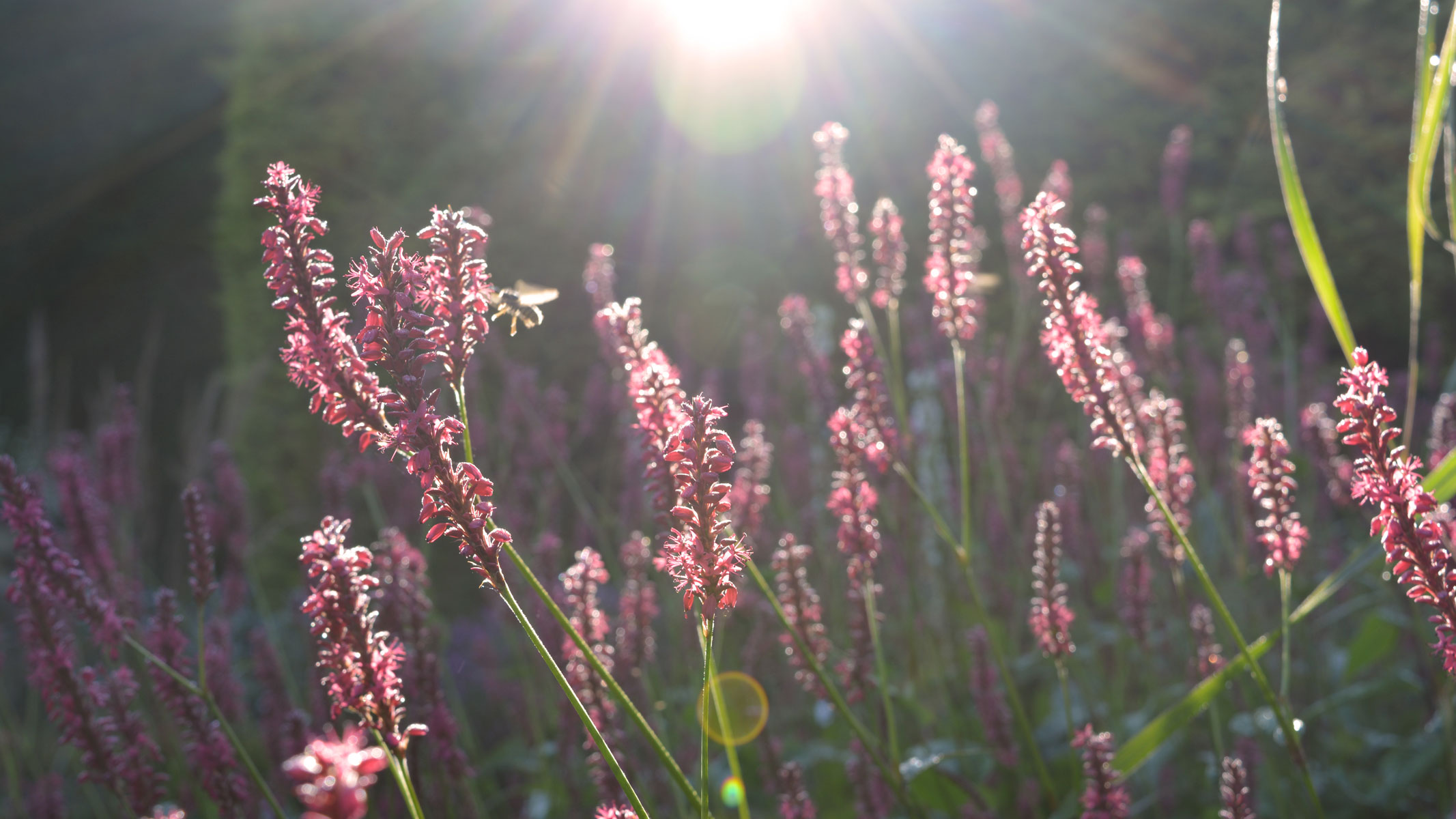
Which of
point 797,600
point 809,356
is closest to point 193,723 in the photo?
point 797,600

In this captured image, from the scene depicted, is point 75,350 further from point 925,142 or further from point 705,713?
point 705,713

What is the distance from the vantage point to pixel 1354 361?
1038mm

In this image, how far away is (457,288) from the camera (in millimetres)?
1133

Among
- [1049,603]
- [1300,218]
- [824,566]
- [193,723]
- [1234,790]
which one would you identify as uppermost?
[824,566]

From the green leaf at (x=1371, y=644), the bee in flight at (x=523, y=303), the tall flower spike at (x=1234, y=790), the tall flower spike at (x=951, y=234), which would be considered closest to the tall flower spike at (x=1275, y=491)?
the tall flower spike at (x=1234, y=790)

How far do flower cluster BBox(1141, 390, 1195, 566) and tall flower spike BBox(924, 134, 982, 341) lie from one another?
1.43ft

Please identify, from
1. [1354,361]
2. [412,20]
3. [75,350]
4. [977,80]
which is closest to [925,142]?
[977,80]

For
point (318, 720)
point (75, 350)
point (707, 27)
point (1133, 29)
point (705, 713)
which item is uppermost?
point (75, 350)

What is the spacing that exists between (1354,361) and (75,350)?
55.6 ft

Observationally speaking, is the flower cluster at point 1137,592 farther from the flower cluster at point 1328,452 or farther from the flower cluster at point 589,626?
the flower cluster at point 589,626

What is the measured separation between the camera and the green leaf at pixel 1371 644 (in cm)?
280

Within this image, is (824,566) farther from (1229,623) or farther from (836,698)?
(1229,623)

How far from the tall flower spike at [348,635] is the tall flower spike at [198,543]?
84cm

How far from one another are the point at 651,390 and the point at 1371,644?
8.82 feet
